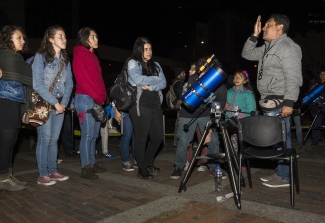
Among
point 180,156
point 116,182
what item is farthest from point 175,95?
point 116,182

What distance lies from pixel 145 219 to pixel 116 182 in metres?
1.66

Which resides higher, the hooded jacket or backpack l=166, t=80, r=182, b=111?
the hooded jacket

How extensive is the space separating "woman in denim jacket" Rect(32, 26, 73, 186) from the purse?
0.08 m

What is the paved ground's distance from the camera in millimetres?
3611

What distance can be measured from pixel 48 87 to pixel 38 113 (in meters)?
0.47

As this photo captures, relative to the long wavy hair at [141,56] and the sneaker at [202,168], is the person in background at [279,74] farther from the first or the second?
the long wavy hair at [141,56]

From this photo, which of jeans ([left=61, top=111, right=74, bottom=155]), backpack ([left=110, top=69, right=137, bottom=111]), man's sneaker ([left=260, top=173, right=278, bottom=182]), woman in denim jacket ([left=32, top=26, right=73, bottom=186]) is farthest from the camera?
jeans ([left=61, top=111, right=74, bottom=155])

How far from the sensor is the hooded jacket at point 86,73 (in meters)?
5.14

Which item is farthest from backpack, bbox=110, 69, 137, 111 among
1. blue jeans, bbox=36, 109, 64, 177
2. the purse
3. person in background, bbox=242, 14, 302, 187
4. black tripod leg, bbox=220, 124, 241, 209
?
person in background, bbox=242, 14, 302, 187

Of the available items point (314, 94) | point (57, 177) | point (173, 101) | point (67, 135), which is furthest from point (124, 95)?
point (314, 94)

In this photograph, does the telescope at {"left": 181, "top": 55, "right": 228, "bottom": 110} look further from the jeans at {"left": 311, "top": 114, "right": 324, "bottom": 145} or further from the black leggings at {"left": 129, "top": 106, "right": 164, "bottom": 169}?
the jeans at {"left": 311, "top": 114, "right": 324, "bottom": 145}

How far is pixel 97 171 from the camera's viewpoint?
584cm

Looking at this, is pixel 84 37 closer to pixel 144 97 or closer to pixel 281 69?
pixel 144 97

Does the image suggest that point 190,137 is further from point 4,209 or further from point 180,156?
point 4,209
